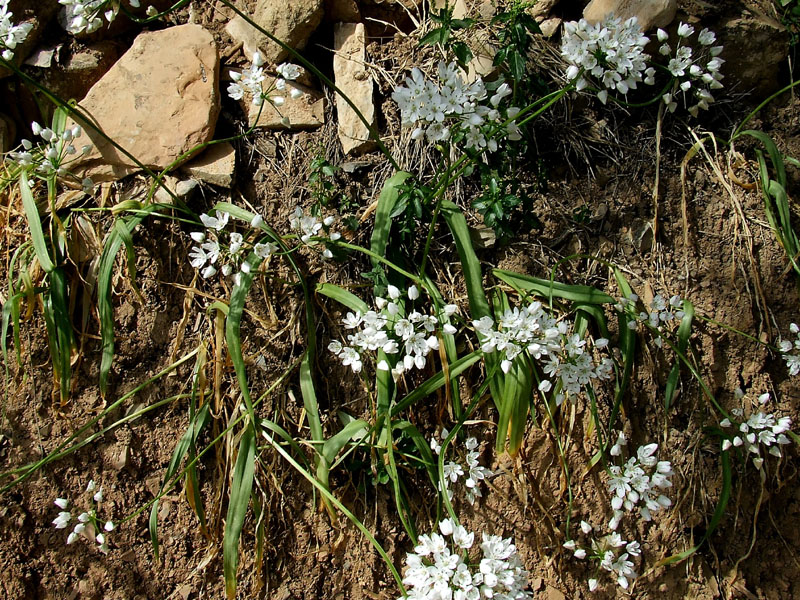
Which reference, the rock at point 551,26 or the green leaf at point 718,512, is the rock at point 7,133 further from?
the green leaf at point 718,512

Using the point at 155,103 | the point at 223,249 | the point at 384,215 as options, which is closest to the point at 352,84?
the point at 384,215

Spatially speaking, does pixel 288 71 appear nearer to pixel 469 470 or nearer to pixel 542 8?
pixel 542 8

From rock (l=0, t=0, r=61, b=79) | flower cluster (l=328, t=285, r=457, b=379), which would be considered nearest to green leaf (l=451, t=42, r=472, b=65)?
flower cluster (l=328, t=285, r=457, b=379)

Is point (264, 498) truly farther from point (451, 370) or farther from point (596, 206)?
point (596, 206)

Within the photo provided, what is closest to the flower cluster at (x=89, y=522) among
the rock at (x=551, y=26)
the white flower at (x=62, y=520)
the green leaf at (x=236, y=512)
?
the white flower at (x=62, y=520)

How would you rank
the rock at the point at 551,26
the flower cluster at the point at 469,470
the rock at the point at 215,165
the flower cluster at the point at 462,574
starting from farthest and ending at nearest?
the rock at the point at 551,26, the rock at the point at 215,165, the flower cluster at the point at 469,470, the flower cluster at the point at 462,574

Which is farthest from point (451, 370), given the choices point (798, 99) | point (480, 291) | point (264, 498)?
point (798, 99)

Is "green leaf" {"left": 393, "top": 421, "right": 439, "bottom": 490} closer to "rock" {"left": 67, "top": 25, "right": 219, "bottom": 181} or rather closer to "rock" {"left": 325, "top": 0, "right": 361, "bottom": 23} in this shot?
"rock" {"left": 67, "top": 25, "right": 219, "bottom": 181}
